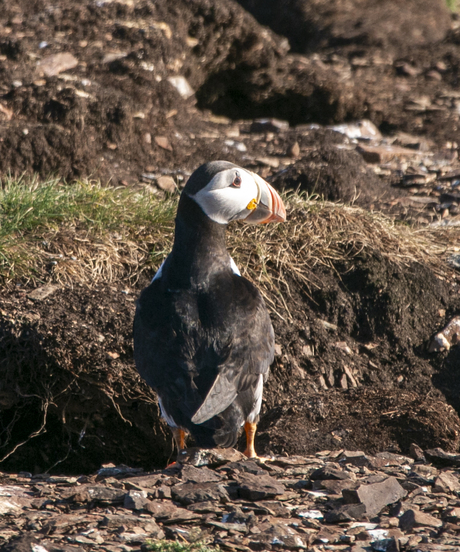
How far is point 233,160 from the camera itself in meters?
7.28

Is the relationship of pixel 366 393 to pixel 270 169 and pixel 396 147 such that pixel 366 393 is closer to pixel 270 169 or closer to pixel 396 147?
pixel 270 169

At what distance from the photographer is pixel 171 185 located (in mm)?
6656

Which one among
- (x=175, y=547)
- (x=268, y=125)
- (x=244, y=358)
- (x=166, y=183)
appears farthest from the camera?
(x=268, y=125)

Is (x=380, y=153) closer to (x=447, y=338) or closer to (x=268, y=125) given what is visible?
(x=268, y=125)

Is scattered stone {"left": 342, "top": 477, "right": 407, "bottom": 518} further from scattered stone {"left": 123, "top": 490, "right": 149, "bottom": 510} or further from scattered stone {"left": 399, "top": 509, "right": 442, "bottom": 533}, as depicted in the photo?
scattered stone {"left": 123, "top": 490, "right": 149, "bottom": 510}

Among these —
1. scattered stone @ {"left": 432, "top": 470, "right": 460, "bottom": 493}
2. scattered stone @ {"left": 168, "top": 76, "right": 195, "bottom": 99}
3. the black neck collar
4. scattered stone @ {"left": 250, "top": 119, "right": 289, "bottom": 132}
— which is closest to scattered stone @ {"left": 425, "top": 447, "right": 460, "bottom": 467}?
scattered stone @ {"left": 432, "top": 470, "right": 460, "bottom": 493}

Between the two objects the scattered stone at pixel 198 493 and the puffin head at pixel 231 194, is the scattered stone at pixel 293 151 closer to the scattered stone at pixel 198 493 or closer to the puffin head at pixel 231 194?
the puffin head at pixel 231 194

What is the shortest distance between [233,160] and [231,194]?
3.26m

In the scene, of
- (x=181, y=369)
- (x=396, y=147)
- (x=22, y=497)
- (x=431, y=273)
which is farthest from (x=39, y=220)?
(x=396, y=147)

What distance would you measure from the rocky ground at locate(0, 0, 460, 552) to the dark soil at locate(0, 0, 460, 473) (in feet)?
0.06

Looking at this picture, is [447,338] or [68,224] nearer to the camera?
[447,338]

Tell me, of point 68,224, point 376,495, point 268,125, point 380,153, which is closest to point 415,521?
point 376,495

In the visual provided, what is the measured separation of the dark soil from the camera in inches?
185

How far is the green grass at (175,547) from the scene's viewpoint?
2.59 metres
